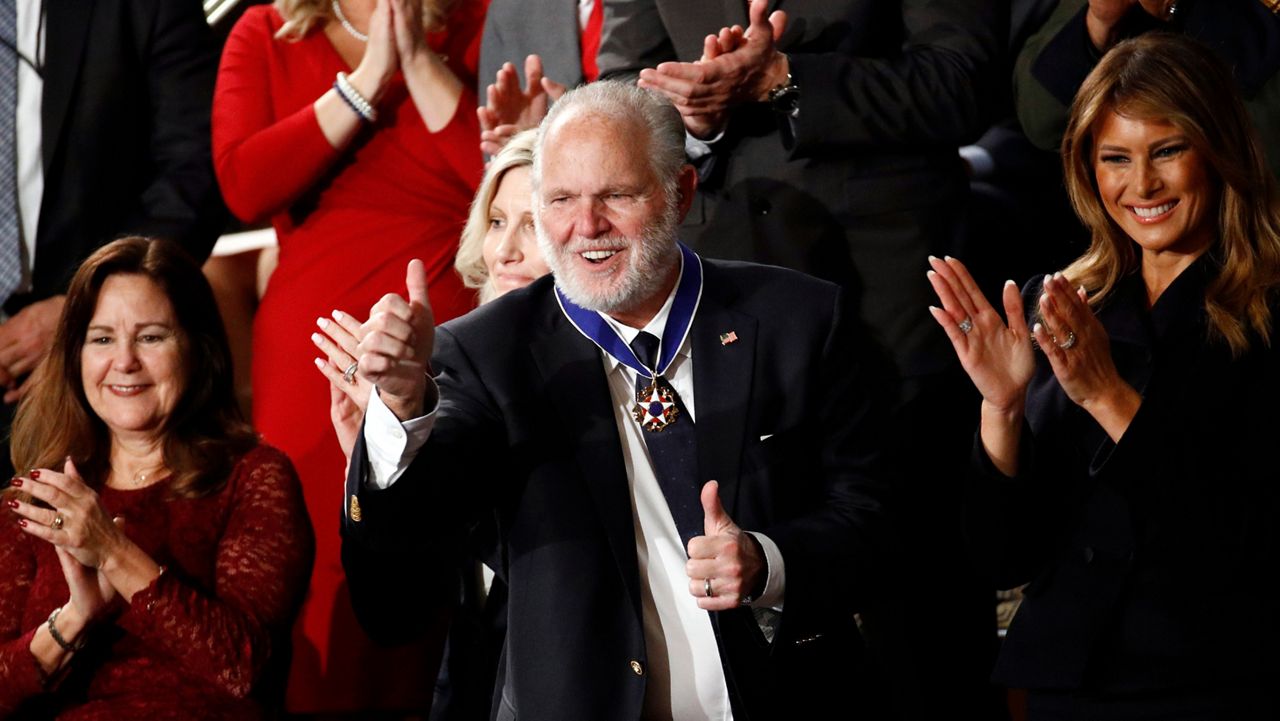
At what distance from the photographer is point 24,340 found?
4.27 m

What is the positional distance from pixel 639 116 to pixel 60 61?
204cm

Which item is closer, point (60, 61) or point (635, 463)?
point (635, 463)

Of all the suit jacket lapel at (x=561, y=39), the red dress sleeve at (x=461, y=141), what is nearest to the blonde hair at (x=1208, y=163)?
the suit jacket lapel at (x=561, y=39)

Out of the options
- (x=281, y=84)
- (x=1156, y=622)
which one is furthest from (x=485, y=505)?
(x=281, y=84)

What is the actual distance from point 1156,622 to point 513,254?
166 cm

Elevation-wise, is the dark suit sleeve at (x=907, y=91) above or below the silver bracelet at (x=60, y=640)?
above

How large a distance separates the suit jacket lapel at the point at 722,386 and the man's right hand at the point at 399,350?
536 mm

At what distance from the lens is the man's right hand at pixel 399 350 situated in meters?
2.60

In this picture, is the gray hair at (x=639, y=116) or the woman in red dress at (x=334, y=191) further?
the woman in red dress at (x=334, y=191)

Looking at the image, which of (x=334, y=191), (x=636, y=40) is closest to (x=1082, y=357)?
(x=636, y=40)

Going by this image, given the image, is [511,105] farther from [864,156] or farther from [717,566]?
[717,566]

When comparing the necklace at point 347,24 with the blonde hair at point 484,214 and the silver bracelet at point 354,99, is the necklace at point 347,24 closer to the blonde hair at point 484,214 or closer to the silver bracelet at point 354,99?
the silver bracelet at point 354,99

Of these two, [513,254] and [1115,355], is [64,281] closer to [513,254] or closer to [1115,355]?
[513,254]

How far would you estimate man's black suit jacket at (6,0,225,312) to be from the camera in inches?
173
